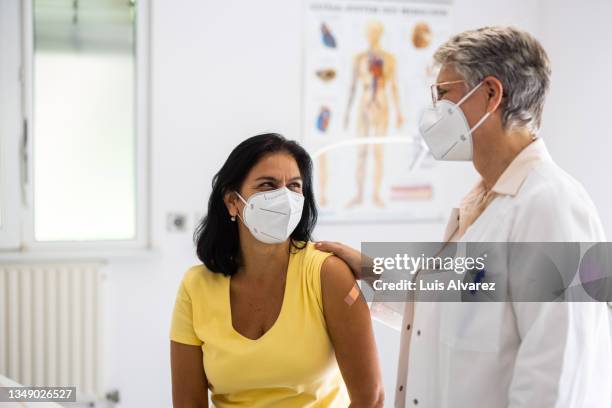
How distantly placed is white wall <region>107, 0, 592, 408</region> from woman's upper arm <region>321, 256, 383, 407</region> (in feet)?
5.14

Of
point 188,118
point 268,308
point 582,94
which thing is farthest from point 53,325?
point 582,94

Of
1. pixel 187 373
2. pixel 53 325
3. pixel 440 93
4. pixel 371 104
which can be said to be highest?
pixel 371 104

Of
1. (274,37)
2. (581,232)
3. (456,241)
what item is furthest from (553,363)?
(274,37)

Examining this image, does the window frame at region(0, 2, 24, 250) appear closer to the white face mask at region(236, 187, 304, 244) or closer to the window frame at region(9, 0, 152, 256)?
the window frame at region(9, 0, 152, 256)

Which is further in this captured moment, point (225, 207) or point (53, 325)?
point (53, 325)

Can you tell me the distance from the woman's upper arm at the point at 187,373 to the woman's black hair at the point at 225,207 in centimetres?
22

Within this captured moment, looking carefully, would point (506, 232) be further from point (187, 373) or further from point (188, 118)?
point (188, 118)

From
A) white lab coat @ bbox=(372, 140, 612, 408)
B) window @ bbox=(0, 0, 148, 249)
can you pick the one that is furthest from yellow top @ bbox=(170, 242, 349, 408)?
window @ bbox=(0, 0, 148, 249)

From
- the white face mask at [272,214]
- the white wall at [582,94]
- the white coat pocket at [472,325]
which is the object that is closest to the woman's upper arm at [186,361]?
the white face mask at [272,214]

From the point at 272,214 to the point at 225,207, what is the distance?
17cm

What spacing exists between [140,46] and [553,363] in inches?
97.2

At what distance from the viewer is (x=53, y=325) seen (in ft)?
9.65

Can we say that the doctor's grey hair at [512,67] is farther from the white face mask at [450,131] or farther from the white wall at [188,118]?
the white wall at [188,118]

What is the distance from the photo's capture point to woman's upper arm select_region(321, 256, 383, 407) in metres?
1.70
